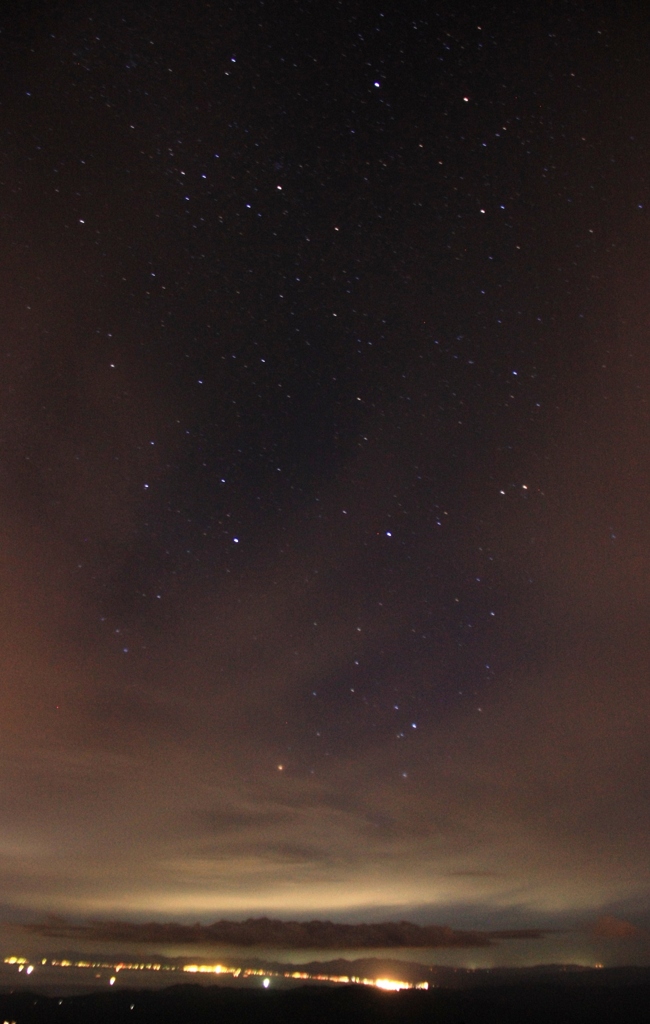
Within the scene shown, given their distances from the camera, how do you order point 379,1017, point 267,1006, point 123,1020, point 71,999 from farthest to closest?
1. point 71,999
2. point 267,1006
3. point 379,1017
4. point 123,1020

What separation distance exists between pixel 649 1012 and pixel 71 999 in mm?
131456

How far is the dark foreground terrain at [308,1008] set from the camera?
114 meters

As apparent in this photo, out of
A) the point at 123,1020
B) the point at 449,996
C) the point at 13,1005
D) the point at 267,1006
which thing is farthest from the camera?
the point at 449,996

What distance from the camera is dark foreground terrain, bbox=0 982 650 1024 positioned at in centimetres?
11406

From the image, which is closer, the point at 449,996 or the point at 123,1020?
the point at 123,1020

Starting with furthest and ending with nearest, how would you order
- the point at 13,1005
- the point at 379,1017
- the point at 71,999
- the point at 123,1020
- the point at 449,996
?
the point at 449,996, the point at 71,999, the point at 13,1005, the point at 379,1017, the point at 123,1020

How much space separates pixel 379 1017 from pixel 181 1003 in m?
54.5

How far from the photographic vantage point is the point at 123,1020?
108 meters

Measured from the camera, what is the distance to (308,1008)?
13800cm

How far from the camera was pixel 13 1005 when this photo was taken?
442 ft

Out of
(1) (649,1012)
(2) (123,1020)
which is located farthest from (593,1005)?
(2) (123,1020)

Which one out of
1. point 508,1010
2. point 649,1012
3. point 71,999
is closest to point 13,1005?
point 71,999

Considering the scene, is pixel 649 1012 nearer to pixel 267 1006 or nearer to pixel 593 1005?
pixel 593 1005

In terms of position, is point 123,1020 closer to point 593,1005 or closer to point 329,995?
point 329,995
